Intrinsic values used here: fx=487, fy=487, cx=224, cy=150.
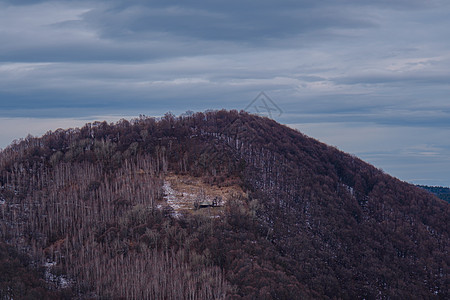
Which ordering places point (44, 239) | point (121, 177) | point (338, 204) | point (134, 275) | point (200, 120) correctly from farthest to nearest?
Answer: point (200, 120)
point (338, 204)
point (121, 177)
point (44, 239)
point (134, 275)

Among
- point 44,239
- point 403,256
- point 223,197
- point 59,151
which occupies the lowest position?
Result: point 403,256

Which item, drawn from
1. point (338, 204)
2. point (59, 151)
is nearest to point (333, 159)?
point (338, 204)

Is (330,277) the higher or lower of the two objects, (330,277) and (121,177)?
the lower

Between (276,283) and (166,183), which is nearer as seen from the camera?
(276,283)

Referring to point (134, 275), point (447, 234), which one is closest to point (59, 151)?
point (134, 275)

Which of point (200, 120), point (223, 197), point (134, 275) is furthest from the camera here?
point (200, 120)

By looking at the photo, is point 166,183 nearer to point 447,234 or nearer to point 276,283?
point 276,283

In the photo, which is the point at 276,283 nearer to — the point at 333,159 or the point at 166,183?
the point at 166,183
